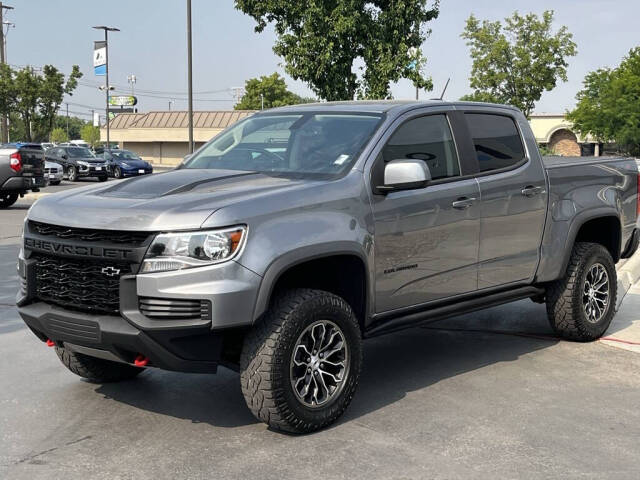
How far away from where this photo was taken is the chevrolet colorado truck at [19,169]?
1962cm

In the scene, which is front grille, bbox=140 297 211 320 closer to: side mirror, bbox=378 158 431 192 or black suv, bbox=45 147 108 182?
side mirror, bbox=378 158 431 192

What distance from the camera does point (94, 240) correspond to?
4656 mm

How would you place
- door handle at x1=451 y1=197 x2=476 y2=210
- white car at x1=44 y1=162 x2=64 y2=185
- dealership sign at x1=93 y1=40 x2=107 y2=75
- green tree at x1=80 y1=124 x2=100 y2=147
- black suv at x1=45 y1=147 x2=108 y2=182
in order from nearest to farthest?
door handle at x1=451 y1=197 x2=476 y2=210
white car at x1=44 y1=162 x2=64 y2=185
black suv at x1=45 y1=147 x2=108 y2=182
dealership sign at x1=93 y1=40 x2=107 y2=75
green tree at x1=80 y1=124 x2=100 y2=147

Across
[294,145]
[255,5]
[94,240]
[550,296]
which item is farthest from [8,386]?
[255,5]

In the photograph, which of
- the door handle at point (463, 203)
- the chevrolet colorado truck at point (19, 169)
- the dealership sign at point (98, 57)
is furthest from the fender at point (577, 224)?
the dealership sign at point (98, 57)

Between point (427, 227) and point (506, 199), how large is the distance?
969 millimetres

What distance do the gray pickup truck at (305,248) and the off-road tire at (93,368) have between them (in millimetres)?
13

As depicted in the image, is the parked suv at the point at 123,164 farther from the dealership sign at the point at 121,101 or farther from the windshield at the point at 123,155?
the dealership sign at the point at 121,101

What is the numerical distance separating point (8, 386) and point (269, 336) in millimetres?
2214

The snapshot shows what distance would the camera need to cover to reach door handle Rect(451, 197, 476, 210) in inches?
229

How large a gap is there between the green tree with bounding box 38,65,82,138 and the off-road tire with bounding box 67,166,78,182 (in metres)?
16.6

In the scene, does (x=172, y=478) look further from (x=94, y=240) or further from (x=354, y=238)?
(x=354, y=238)

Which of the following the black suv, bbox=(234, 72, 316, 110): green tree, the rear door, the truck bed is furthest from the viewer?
bbox=(234, 72, 316, 110): green tree

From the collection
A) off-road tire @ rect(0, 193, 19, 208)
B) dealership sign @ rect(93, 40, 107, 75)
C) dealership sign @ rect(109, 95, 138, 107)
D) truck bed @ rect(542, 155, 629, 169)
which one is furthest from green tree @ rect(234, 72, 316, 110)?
truck bed @ rect(542, 155, 629, 169)
